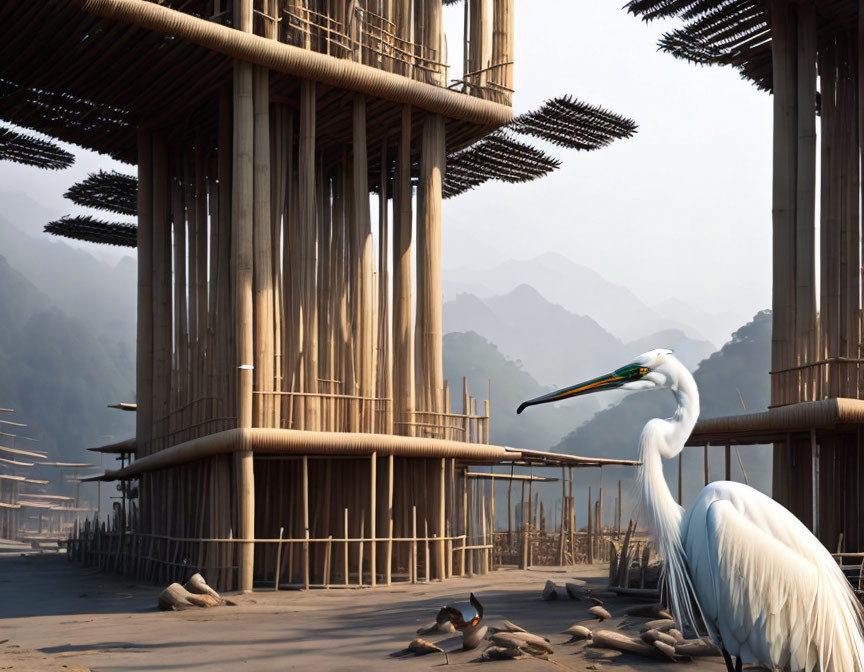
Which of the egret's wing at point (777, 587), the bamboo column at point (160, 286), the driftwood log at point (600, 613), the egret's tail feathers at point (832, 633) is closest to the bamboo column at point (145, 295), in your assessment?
the bamboo column at point (160, 286)

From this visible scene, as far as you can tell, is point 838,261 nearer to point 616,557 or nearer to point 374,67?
point 616,557

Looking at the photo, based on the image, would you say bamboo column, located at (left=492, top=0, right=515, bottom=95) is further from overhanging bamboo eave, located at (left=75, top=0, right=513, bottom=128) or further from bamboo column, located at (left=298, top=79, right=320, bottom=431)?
bamboo column, located at (left=298, top=79, right=320, bottom=431)

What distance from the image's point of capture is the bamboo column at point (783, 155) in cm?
2248

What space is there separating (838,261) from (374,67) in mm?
10147

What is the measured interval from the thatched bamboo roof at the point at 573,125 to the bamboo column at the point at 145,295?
A: 894 centimetres

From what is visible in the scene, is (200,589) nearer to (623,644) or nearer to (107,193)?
(623,644)

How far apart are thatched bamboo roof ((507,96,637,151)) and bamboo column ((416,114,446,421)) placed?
2948 millimetres

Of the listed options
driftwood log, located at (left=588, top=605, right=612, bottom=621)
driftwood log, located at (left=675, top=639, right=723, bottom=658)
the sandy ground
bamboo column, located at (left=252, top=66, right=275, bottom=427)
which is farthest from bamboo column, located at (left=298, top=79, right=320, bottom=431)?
driftwood log, located at (left=675, top=639, right=723, bottom=658)

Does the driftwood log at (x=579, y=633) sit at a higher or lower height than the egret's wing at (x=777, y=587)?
lower

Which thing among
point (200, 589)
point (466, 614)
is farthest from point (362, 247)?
point (466, 614)

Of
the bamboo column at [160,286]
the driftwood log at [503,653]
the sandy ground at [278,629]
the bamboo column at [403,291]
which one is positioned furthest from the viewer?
the bamboo column at [160,286]

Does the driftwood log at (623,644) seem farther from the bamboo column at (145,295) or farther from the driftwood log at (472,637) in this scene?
the bamboo column at (145,295)

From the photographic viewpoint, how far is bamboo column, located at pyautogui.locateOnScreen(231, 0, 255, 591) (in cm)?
2141

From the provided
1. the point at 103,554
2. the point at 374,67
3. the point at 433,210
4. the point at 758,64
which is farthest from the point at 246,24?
the point at 103,554
